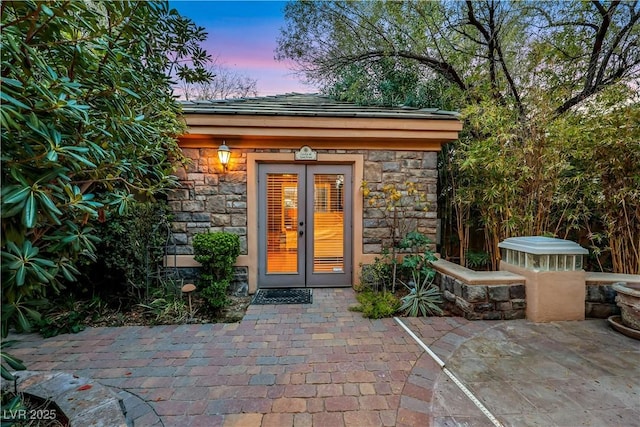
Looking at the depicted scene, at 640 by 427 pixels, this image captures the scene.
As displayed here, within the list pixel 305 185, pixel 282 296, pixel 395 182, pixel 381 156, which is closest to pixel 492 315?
pixel 395 182

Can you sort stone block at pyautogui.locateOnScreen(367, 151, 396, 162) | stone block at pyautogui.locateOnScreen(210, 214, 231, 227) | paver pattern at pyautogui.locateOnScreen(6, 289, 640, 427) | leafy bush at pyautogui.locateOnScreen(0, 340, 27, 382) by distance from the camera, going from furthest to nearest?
stone block at pyautogui.locateOnScreen(367, 151, 396, 162) < stone block at pyautogui.locateOnScreen(210, 214, 231, 227) < paver pattern at pyautogui.locateOnScreen(6, 289, 640, 427) < leafy bush at pyautogui.locateOnScreen(0, 340, 27, 382)

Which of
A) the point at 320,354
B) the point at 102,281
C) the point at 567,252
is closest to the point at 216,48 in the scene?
the point at 102,281

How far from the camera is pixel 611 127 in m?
3.37

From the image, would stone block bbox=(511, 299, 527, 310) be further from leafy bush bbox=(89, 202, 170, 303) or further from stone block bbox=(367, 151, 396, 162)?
leafy bush bbox=(89, 202, 170, 303)

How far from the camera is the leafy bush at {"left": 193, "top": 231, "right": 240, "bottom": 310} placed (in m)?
3.41

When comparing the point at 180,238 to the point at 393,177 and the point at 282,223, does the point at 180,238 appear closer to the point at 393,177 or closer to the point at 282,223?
the point at 282,223

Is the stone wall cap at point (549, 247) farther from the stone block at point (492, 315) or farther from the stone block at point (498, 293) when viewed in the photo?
the stone block at point (492, 315)

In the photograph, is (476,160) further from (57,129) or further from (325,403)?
(57,129)

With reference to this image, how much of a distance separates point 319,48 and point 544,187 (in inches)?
205

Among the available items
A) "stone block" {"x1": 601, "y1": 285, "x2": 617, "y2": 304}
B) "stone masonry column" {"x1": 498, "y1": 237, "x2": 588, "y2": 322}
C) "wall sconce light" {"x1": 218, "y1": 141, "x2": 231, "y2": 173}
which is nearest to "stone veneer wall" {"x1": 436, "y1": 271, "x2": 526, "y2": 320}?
"stone masonry column" {"x1": 498, "y1": 237, "x2": 588, "y2": 322}

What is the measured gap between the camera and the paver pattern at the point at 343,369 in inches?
70.6

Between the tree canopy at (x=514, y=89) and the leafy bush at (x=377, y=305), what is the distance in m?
2.00

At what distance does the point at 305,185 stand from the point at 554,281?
3.60 metres

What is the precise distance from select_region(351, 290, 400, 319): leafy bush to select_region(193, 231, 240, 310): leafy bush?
1.79m
